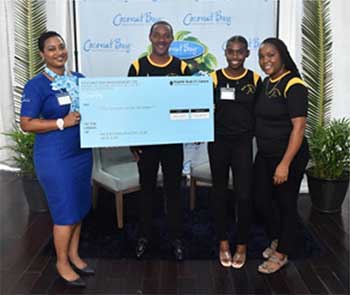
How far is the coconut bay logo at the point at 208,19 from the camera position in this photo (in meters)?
4.46

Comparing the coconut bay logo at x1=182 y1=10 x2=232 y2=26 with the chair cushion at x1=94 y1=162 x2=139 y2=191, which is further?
the coconut bay logo at x1=182 y1=10 x2=232 y2=26

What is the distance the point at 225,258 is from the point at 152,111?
1.18 m

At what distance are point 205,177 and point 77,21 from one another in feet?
7.00

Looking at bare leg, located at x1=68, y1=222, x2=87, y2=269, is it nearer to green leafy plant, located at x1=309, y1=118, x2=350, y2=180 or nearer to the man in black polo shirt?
the man in black polo shirt

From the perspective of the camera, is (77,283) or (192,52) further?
(192,52)

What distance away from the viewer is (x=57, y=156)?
253 centimetres

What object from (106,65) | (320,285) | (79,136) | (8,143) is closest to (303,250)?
(320,285)

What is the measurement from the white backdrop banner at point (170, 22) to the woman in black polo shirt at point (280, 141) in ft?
6.28

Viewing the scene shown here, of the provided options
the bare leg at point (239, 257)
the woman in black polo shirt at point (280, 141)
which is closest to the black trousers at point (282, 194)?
the woman in black polo shirt at point (280, 141)

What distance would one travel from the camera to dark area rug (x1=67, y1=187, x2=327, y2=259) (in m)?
3.23

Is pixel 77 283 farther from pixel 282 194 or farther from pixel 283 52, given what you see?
pixel 283 52

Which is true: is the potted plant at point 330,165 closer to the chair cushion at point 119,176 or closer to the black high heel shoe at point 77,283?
the chair cushion at point 119,176

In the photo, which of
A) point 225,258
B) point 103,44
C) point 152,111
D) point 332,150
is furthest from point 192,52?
point 225,258

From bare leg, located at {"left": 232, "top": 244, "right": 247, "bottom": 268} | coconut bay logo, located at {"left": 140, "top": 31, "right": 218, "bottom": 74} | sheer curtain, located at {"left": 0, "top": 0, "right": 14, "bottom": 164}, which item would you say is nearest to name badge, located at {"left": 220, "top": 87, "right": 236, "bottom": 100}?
bare leg, located at {"left": 232, "top": 244, "right": 247, "bottom": 268}
